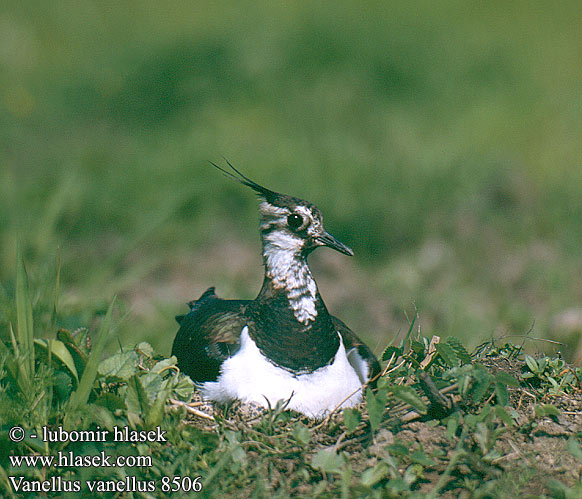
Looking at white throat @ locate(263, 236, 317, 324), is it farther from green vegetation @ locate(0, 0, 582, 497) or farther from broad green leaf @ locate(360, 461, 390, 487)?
broad green leaf @ locate(360, 461, 390, 487)

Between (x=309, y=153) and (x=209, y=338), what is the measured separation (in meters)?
4.34

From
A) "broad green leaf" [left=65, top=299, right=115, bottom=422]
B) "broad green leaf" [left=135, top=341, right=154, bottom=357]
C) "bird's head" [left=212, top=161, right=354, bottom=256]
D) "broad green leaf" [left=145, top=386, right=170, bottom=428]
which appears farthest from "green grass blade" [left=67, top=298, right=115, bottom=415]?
"bird's head" [left=212, top=161, right=354, bottom=256]

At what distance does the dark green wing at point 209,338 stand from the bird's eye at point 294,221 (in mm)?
478

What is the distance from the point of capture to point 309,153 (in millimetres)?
7766

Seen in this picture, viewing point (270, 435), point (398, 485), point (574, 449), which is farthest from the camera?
point (270, 435)

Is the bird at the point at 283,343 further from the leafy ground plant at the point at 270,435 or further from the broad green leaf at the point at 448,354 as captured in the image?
the broad green leaf at the point at 448,354

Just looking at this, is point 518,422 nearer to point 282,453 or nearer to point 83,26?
point 282,453

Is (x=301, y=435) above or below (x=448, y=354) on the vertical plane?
below

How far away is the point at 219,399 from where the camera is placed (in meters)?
3.39

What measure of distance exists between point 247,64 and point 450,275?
151 inches

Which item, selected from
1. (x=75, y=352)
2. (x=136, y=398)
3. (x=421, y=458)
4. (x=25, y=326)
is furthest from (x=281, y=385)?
(x=25, y=326)

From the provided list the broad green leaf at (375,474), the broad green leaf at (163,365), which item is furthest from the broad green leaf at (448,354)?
the broad green leaf at (163,365)

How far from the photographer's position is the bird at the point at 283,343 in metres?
3.35

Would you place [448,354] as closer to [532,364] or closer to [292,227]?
[532,364]
